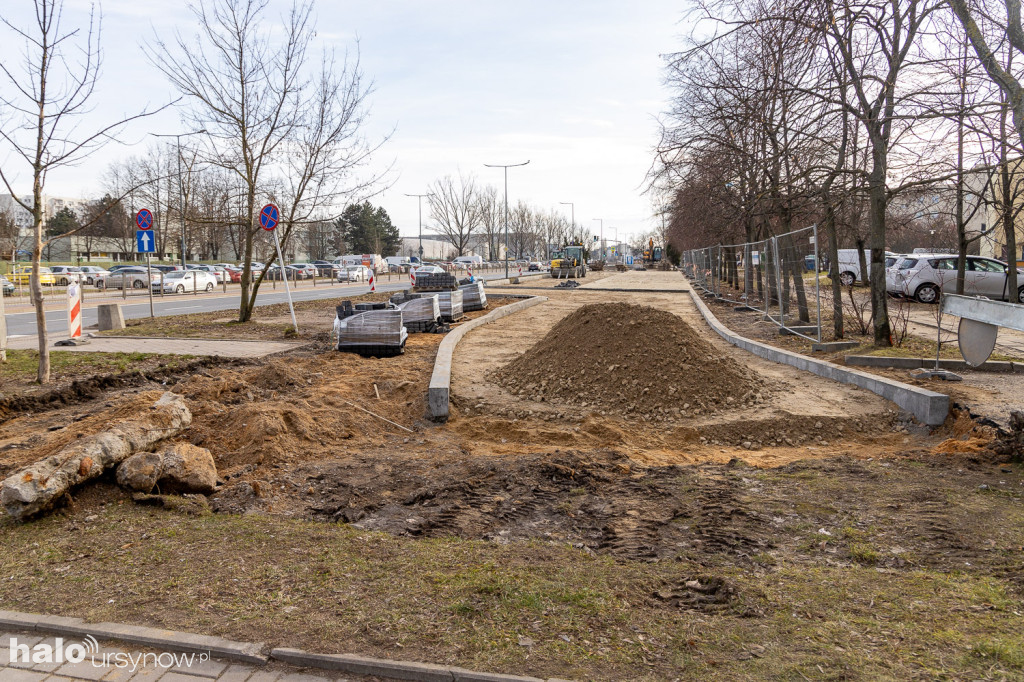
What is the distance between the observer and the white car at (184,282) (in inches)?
1415

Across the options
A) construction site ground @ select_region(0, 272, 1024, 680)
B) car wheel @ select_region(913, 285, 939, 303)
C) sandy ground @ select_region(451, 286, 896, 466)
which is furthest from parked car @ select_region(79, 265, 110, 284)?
car wheel @ select_region(913, 285, 939, 303)

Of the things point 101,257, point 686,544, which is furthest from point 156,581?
point 101,257

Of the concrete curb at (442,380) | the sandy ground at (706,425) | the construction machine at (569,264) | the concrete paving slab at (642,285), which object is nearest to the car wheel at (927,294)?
the concrete paving slab at (642,285)

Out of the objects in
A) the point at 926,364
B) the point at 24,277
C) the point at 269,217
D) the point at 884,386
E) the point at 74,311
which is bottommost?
the point at 884,386

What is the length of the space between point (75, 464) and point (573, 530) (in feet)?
11.8

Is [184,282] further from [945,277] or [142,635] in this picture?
[142,635]

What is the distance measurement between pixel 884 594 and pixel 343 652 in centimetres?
278

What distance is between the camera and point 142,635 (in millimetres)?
3281

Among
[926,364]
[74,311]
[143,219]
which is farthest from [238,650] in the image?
[143,219]

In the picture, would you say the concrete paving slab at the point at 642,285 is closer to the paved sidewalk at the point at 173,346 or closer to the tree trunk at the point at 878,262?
the tree trunk at the point at 878,262

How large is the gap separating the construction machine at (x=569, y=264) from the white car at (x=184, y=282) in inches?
919

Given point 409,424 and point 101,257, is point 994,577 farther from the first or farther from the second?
point 101,257

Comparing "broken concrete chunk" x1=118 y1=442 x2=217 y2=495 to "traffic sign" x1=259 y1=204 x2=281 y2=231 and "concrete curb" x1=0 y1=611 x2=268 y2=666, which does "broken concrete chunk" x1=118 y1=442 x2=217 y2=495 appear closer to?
"concrete curb" x1=0 y1=611 x2=268 y2=666

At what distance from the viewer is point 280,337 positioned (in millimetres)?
15195
